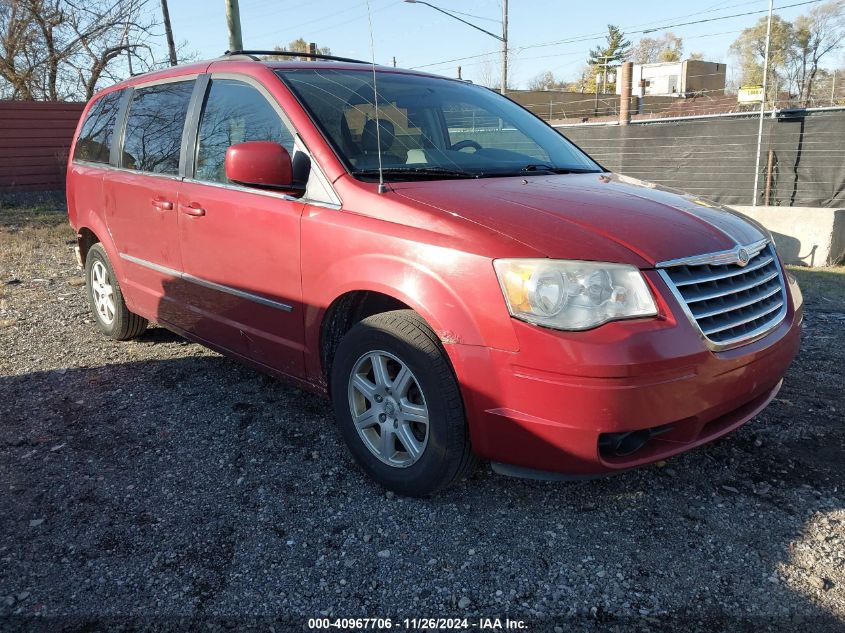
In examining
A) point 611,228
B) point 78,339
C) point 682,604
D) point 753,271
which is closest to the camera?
point 682,604

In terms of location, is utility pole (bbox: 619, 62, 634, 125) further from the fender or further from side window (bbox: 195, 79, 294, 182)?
side window (bbox: 195, 79, 294, 182)

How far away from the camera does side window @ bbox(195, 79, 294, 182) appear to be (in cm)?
334

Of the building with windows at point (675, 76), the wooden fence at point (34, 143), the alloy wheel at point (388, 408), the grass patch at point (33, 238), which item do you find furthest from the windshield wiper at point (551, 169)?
the building with windows at point (675, 76)

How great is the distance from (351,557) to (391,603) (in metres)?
0.29

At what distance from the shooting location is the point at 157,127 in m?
4.23

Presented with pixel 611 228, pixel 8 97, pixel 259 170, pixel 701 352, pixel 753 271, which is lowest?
pixel 701 352

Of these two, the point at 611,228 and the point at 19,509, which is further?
the point at 19,509

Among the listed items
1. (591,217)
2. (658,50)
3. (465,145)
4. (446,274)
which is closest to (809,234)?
(465,145)

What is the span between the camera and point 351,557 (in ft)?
8.20

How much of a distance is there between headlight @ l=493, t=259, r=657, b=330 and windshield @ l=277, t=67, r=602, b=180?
94 cm

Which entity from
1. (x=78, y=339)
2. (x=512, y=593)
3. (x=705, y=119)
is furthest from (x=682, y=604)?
(x=705, y=119)

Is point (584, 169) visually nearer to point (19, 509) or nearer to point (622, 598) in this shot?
point (622, 598)

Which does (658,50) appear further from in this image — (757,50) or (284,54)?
(284,54)

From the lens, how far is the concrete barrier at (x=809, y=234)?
869 centimetres
